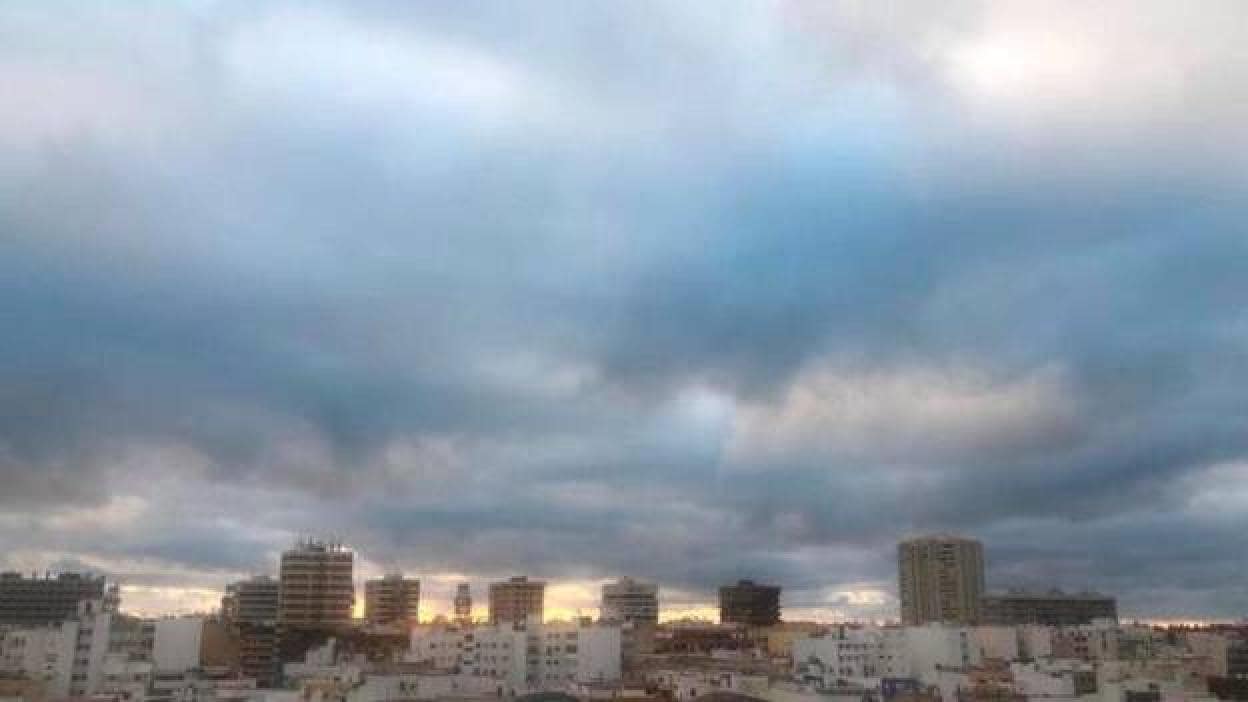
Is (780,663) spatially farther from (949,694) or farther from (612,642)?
(949,694)

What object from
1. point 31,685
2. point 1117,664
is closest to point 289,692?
point 31,685

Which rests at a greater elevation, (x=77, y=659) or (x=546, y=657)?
(x=546, y=657)

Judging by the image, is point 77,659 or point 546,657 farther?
point 546,657

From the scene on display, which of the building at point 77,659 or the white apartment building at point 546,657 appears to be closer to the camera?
the building at point 77,659

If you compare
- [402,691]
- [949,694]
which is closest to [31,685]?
[402,691]

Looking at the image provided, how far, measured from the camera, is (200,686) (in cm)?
15075

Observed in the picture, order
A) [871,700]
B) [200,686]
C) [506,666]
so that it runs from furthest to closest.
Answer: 1. [506,666]
2. [200,686]
3. [871,700]

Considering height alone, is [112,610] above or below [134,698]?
above

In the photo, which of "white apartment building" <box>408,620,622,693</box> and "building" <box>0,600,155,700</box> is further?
"white apartment building" <box>408,620,622,693</box>

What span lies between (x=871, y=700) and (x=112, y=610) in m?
123

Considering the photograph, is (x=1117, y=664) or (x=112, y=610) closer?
(x=1117, y=664)

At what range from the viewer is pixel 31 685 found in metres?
143

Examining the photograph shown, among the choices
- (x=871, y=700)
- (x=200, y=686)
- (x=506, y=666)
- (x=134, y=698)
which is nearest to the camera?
(x=871, y=700)

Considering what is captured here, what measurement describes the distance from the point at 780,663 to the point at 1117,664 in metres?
53.8
